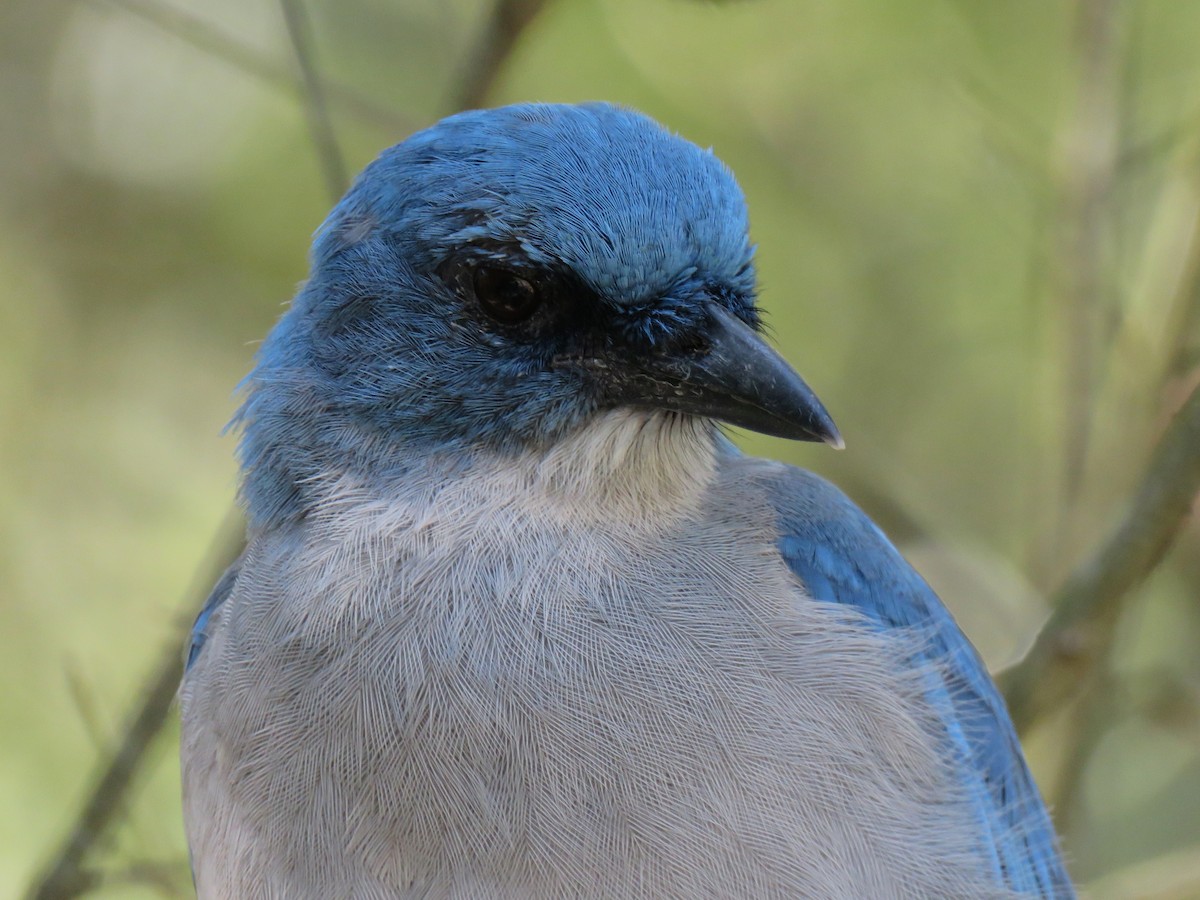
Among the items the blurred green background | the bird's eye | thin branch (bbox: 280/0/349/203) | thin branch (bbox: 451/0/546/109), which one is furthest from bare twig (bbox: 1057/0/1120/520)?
thin branch (bbox: 280/0/349/203)

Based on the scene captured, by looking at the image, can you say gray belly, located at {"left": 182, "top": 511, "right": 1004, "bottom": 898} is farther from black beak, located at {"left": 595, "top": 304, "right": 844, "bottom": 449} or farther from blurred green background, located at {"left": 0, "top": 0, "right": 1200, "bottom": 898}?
blurred green background, located at {"left": 0, "top": 0, "right": 1200, "bottom": 898}

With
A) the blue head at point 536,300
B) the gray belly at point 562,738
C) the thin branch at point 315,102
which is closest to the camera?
the gray belly at point 562,738

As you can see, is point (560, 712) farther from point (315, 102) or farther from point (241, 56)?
point (241, 56)

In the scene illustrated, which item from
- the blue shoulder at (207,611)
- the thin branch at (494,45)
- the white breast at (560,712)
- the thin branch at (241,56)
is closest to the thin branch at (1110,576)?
the white breast at (560,712)

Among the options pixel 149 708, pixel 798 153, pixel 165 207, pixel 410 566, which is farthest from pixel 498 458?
pixel 165 207

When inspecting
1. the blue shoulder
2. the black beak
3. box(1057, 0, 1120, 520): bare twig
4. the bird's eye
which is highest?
box(1057, 0, 1120, 520): bare twig

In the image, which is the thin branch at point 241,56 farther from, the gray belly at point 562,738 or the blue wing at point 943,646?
the blue wing at point 943,646

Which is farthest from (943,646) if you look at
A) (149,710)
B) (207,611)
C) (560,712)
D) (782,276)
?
(782,276)
